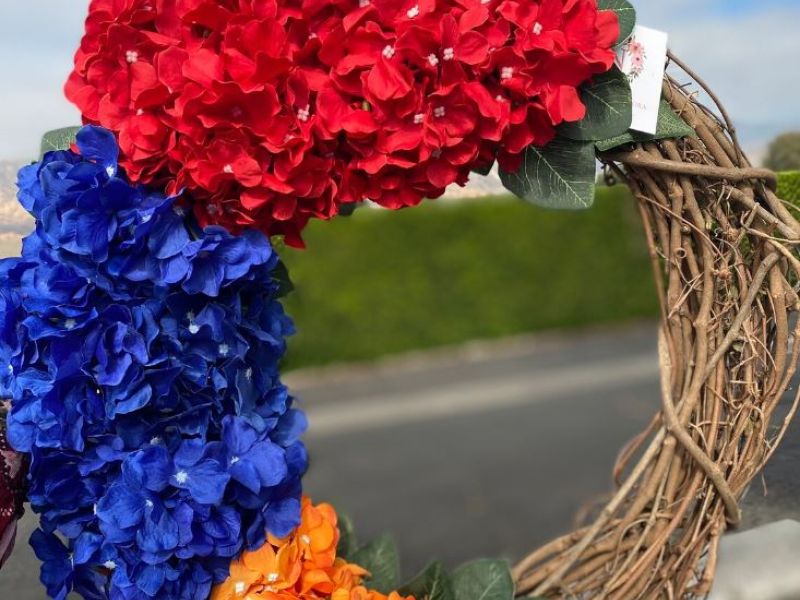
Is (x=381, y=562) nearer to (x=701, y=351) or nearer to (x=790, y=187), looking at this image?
(x=701, y=351)

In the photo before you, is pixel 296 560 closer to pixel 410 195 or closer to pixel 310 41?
pixel 410 195

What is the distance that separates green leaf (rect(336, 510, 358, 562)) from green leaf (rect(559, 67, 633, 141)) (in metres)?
0.82

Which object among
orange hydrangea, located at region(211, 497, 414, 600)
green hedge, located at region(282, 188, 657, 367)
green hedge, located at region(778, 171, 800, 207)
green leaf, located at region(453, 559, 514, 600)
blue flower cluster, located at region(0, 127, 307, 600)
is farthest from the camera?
green hedge, located at region(282, 188, 657, 367)

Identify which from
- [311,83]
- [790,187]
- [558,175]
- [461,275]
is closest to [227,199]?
[311,83]

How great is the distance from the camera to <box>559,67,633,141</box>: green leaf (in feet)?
4.25

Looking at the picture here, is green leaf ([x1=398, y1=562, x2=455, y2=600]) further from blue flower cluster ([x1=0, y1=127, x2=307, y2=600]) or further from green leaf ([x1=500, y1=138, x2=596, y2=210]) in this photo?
green leaf ([x1=500, y1=138, x2=596, y2=210])

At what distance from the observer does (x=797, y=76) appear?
6.08ft

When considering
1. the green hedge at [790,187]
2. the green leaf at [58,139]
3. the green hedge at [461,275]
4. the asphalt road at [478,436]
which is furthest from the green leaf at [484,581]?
the green hedge at [461,275]

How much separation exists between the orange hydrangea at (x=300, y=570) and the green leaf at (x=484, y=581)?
14 cm

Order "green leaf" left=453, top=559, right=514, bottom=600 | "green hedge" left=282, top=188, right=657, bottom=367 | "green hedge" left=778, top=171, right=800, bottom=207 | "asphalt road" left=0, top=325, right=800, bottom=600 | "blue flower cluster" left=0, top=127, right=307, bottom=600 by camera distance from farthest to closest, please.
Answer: "green hedge" left=282, top=188, right=657, bottom=367, "asphalt road" left=0, top=325, right=800, bottom=600, "green hedge" left=778, top=171, right=800, bottom=207, "green leaf" left=453, top=559, right=514, bottom=600, "blue flower cluster" left=0, top=127, right=307, bottom=600

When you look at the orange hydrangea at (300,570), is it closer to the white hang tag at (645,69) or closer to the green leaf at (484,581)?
the green leaf at (484,581)

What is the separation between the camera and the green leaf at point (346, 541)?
63.7 inches

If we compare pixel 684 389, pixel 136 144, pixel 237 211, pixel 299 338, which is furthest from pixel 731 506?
pixel 299 338

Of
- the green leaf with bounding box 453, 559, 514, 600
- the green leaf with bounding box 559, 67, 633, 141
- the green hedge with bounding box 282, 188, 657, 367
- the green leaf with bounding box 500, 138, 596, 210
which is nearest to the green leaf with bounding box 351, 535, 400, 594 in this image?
the green leaf with bounding box 453, 559, 514, 600
